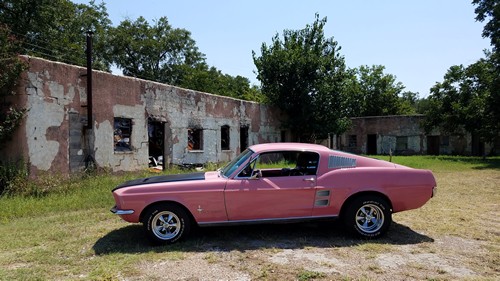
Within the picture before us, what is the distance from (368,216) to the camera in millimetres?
5590

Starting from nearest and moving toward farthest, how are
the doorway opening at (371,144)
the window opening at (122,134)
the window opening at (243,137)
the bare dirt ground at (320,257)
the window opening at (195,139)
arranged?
the bare dirt ground at (320,257), the window opening at (122,134), the window opening at (195,139), the window opening at (243,137), the doorway opening at (371,144)

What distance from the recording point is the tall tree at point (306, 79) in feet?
67.7

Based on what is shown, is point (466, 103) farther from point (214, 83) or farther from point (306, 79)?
point (214, 83)

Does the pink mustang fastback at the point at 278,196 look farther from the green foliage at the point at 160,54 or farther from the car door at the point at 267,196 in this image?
the green foliage at the point at 160,54

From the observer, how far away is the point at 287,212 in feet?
17.8

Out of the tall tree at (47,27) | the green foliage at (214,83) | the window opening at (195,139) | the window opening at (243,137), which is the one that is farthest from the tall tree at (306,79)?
the tall tree at (47,27)

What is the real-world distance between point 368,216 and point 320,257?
1253 mm

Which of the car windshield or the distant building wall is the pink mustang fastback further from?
the distant building wall

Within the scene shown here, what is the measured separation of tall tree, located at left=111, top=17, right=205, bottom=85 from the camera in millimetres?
35531

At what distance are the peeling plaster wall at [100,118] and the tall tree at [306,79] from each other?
4742 millimetres

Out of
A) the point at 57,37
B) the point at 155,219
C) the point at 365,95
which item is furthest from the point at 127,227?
the point at 365,95

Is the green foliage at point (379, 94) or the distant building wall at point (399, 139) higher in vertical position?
the green foliage at point (379, 94)

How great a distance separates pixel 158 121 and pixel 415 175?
10.3 m

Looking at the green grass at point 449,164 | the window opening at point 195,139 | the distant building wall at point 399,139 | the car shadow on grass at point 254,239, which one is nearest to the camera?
the car shadow on grass at point 254,239
